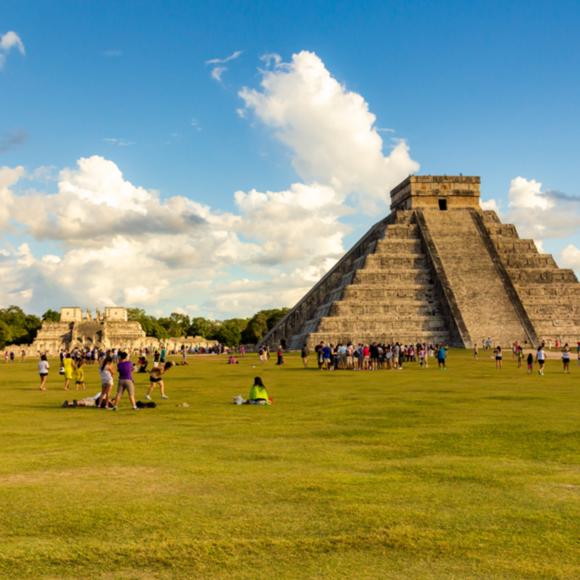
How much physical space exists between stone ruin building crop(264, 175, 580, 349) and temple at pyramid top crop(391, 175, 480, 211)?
0.09 meters

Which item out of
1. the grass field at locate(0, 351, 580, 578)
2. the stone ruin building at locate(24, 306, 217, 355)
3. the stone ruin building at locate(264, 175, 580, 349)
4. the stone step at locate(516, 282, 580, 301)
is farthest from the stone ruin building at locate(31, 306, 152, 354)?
the grass field at locate(0, 351, 580, 578)

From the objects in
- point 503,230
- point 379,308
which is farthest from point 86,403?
point 503,230

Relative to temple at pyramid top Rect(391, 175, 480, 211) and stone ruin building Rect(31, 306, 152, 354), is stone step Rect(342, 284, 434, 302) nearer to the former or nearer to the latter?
temple at pyramid top Rect(391, 175, 480, 211)

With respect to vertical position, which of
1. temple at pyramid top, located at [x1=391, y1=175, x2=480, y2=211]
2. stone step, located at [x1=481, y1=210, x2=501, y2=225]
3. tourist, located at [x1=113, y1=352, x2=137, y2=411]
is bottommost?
tourist, located at [x1=113, y1=352, x2=137, y2=411]

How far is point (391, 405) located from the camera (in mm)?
15391

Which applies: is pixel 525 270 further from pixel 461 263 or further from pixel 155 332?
pixel 155 332

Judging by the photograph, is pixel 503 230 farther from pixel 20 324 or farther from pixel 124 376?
pixel 20 324

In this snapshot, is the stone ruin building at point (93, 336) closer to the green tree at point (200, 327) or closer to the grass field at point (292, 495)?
the green tree at point (200, 327)

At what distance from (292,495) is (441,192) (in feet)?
185

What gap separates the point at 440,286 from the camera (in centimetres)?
5206

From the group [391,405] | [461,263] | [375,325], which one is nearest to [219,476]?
[391,405]

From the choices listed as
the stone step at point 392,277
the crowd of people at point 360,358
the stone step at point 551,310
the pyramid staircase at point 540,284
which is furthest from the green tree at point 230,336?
the crowd of people at point 360,358

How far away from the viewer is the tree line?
121 metres

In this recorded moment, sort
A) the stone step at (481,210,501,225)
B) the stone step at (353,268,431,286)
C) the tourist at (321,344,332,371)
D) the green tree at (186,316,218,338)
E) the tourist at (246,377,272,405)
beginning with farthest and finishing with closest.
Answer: the green tree at (186,316,218,338)
the stone step at (481,210,501,225)
the stone step at (353,268,431,286)
the tourist at (321,344,332,371)
the tourist at (246,377,272,405)
